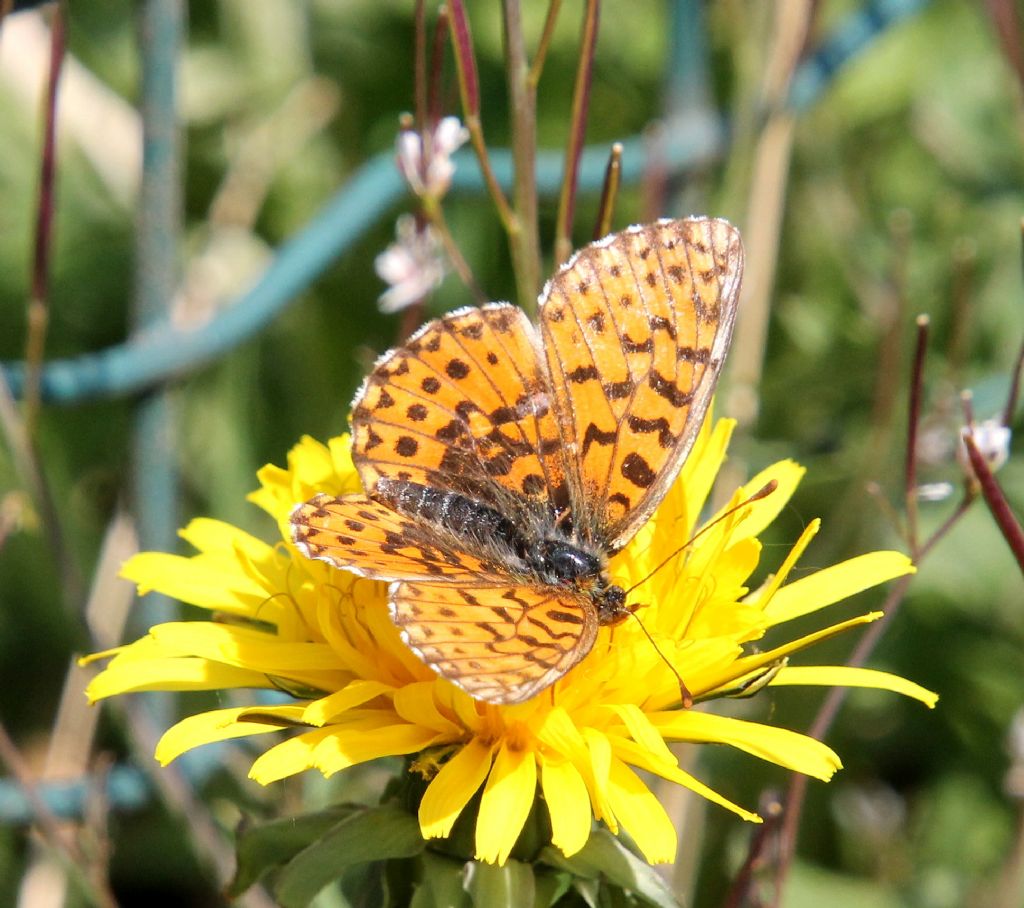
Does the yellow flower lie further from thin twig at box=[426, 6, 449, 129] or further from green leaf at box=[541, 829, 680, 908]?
thin twig at box=[426, 6, 449, 129]

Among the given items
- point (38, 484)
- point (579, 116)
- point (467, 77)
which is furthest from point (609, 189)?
point (38, 484)

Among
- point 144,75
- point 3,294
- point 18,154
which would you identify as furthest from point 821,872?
point 18,154

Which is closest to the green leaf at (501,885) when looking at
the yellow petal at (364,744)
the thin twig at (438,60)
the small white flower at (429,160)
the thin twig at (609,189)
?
the yellow petal at (364,744)

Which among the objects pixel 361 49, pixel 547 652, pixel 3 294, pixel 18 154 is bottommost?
pixel 547 652

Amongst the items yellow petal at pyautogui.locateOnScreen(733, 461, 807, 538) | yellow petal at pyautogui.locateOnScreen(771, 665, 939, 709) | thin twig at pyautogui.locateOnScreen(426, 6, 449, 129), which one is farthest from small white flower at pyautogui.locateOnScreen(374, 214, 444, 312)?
yellow petal at pyautogui.locateOnScreen(771, 665, 939, 709)

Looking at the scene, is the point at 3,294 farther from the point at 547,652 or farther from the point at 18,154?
the point at 547,652

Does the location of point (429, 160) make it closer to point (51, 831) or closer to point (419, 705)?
point (419, 705)
